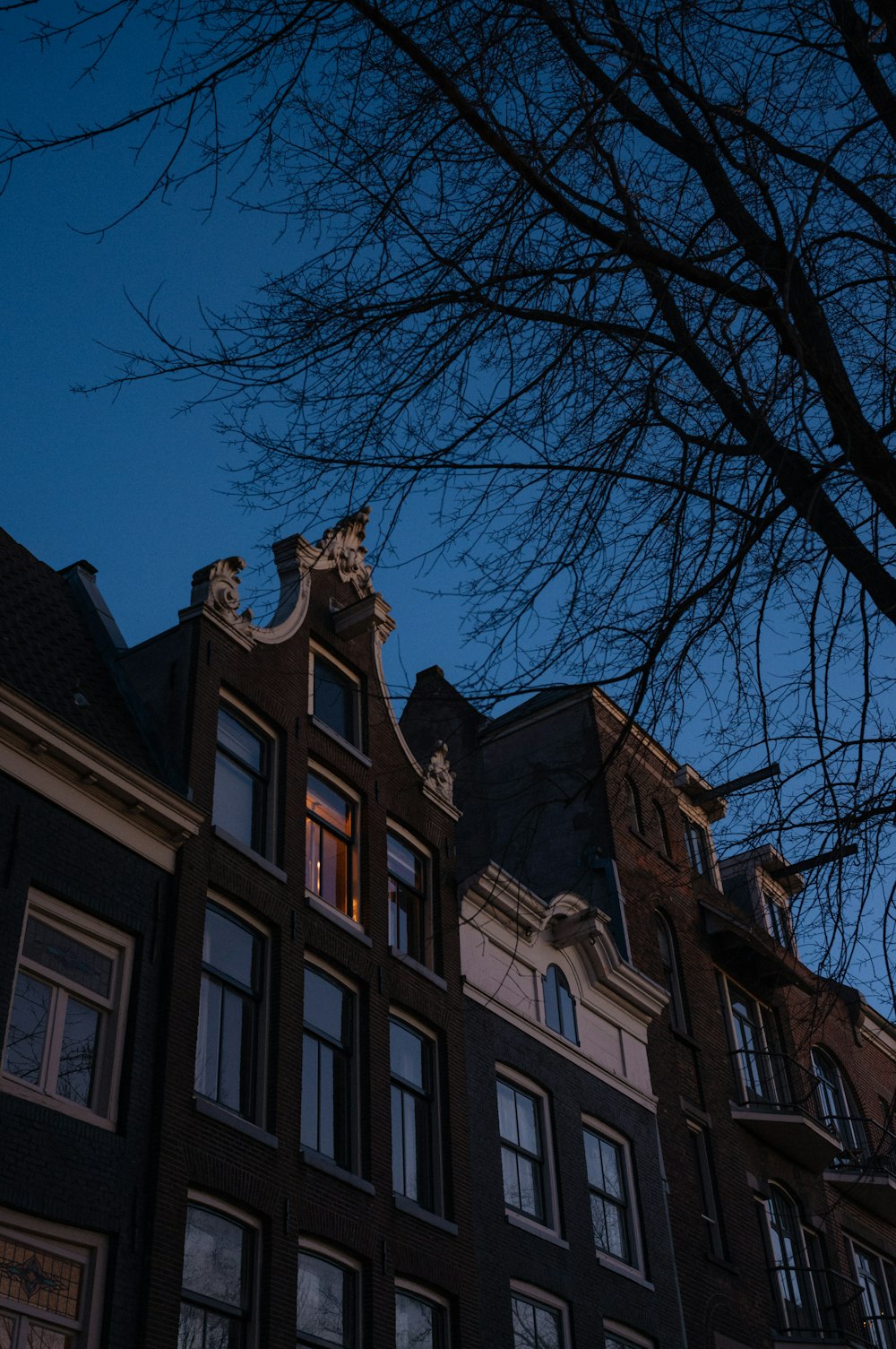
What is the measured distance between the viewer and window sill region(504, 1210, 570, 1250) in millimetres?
18984

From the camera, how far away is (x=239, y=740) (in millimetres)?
18109

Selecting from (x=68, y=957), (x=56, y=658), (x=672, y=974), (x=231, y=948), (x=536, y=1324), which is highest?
(x=672, y=974)

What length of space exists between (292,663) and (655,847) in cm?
1090

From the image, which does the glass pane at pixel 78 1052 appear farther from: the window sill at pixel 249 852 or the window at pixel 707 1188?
the window at pixel 707 1188

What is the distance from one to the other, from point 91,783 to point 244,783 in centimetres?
327

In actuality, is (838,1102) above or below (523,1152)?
above

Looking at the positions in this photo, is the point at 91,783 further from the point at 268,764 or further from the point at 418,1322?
the point at 418,1322

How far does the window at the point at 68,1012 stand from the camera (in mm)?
13141

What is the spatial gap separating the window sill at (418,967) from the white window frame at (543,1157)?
1736mm

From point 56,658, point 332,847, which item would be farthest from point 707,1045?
point 56,658

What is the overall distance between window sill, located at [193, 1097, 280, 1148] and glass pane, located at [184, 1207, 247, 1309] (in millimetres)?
860

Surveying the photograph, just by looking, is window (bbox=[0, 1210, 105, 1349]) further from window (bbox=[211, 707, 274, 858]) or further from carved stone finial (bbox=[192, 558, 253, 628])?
carved stone finial (bbox=[192, 558, 253, 628])

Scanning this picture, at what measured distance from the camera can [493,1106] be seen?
65.0 ft

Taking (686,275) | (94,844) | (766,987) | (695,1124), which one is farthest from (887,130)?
(766,987)
